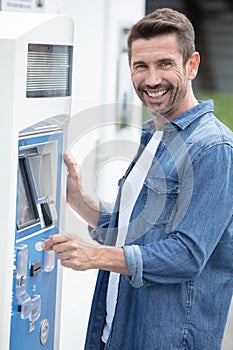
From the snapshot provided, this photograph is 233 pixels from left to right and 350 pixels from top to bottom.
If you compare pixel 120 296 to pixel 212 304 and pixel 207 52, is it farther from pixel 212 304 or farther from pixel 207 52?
pixel 207 52

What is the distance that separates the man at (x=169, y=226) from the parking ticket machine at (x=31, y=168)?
23 cm

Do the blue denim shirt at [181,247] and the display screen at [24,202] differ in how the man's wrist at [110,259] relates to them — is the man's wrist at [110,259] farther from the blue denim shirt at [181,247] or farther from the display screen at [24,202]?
the display screen at [24,202]

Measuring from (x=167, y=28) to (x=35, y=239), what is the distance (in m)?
0.86

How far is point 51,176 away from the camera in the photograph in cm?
315

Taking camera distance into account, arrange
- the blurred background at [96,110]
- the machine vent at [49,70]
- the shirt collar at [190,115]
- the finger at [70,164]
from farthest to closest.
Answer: the blurred background at [96,110]
the finger at [70,164]
the shirt collar at [190,115]
the machine vent at [49,70]

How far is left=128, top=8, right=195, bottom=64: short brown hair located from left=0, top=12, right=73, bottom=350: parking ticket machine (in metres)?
0.29

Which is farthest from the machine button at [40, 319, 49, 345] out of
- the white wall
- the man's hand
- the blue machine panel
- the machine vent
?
the machine vent

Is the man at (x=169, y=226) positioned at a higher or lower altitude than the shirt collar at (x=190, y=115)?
lower

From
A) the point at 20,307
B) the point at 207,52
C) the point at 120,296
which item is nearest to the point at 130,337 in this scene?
the point at 120,296

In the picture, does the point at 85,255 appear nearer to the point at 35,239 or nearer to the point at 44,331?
the point at 35,239

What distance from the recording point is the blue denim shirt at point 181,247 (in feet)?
9.02

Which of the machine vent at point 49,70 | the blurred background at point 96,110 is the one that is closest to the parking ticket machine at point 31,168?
the machine vent at point 49,70

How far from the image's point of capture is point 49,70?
9.70ft

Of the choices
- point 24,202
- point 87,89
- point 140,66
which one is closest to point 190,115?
point 140,66
